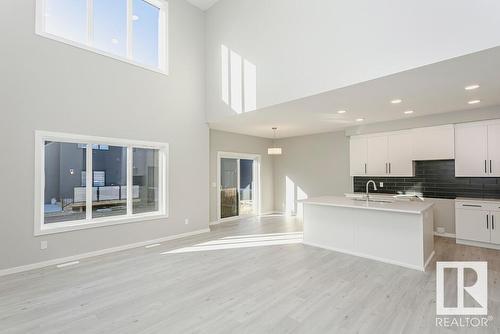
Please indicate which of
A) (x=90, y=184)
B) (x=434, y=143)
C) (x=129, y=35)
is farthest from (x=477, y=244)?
(x=129, y=35)

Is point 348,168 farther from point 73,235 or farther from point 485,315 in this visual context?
point 73,235

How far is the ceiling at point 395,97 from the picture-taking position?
3.25 m

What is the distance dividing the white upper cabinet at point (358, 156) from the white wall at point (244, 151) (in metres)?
3.06

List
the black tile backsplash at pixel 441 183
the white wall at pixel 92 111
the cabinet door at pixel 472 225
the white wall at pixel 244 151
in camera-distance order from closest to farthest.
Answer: the white wall at pixel 92 111, the cabinet door at pixel 472 225, the black tile backsplash at pixel 441 183, the white wall at pixel 244 151

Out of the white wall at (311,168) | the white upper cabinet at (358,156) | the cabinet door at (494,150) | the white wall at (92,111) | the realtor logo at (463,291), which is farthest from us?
the white wall at (311,168)

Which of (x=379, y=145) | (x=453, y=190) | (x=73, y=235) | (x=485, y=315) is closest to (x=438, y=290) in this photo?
(x=485, y=315)

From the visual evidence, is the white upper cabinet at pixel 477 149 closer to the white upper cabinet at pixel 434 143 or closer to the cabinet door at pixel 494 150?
the cabinet door at pixel 494 150

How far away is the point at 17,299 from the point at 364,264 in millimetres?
4657

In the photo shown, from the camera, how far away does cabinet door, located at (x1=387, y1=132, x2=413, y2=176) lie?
19.8 ft

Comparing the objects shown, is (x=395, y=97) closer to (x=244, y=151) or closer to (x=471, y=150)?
(x=471, y=150)

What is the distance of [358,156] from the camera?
6.93m

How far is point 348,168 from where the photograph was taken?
729 cm

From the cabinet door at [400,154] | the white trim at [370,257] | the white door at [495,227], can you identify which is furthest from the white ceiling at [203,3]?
the white door at [495,227]

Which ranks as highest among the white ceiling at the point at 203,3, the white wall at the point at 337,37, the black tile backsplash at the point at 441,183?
the white ceiling at the point at 203,3
